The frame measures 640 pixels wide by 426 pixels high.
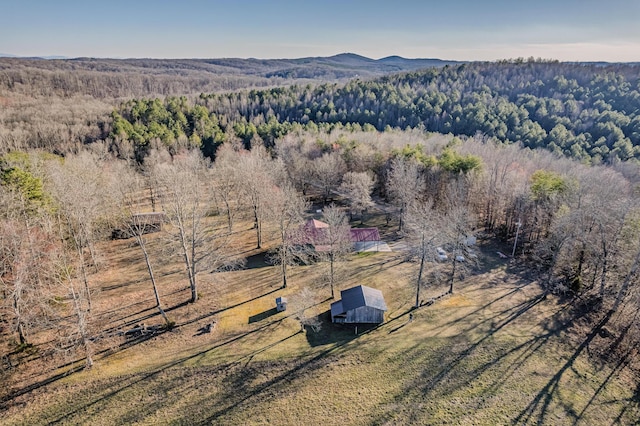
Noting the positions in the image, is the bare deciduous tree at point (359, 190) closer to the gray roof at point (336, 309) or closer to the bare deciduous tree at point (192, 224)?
the bare deciduous tree at point (192, 224)

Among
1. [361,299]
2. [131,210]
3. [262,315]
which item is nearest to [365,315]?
[361,299]

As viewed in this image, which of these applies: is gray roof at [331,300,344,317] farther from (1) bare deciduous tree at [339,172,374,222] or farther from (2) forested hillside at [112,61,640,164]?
(2) forested hillside at [112,61,640,164]

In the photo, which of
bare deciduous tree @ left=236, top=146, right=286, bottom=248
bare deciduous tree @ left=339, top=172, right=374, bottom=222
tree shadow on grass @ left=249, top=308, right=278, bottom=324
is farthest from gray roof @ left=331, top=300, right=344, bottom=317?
bare deciduous tree @ left=339, top=172, right=374, bottom=222

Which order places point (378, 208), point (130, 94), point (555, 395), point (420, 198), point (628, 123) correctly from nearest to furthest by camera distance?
point (555, 395), point (420, 198), point (378, 208), point (628, 123), point (130, 94)

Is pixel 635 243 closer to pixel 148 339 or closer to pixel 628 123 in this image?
pixel 148 339

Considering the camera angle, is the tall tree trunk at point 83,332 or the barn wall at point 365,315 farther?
the barn wall at point 365,315

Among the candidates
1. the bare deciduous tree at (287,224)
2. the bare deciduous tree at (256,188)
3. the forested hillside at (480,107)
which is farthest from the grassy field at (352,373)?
the forested hillside at (480,107)

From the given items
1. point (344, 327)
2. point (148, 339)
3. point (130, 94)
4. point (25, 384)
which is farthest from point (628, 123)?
point (130, 94)
